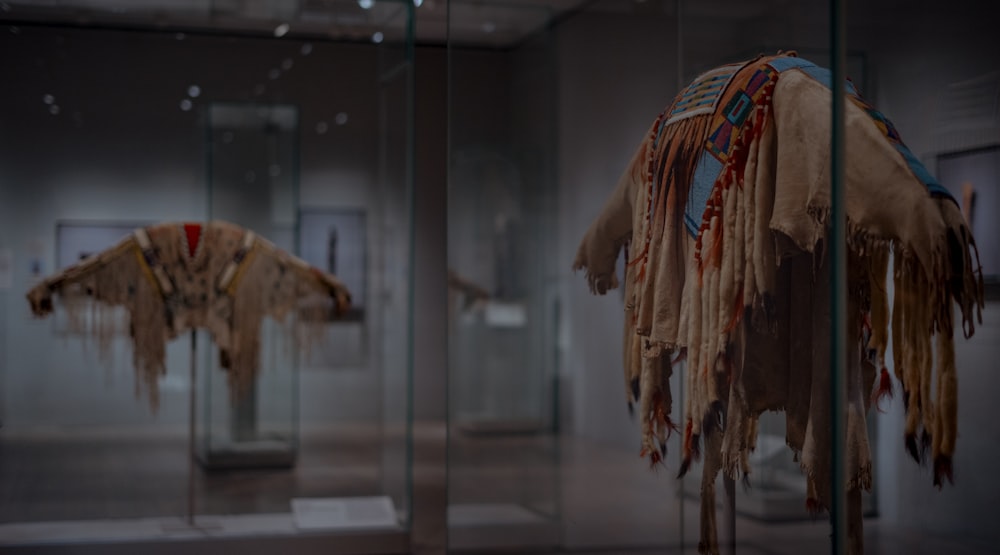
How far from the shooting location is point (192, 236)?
4.73 metres

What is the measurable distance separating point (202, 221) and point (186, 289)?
0.48 meters

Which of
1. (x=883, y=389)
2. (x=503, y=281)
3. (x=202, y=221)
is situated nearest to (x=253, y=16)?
(x=202, y=221)

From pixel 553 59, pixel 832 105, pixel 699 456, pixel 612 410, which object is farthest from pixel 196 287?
pixel 832 105

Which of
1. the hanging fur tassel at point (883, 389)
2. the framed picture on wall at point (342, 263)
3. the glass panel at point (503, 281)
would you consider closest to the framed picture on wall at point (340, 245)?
the framed picture on wall at point (342, 263)

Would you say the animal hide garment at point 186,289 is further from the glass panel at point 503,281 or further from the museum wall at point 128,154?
the glass panel at point 503,281

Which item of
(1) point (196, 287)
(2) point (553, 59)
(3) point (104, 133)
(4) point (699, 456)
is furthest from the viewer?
(3) point (104, 133)

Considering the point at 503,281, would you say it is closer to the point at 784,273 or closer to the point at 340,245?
the point at 784,273

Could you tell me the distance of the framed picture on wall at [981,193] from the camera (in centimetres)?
158

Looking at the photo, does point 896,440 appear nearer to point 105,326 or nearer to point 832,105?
point 832,105

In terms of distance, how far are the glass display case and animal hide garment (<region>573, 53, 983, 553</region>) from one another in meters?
3.03

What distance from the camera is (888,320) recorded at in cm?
168

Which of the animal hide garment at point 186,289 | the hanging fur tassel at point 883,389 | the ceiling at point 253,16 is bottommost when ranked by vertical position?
the hanging fur tassel at point 883,389

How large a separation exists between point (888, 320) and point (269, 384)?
4.16 m

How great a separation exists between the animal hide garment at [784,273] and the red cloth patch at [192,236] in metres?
2.96
